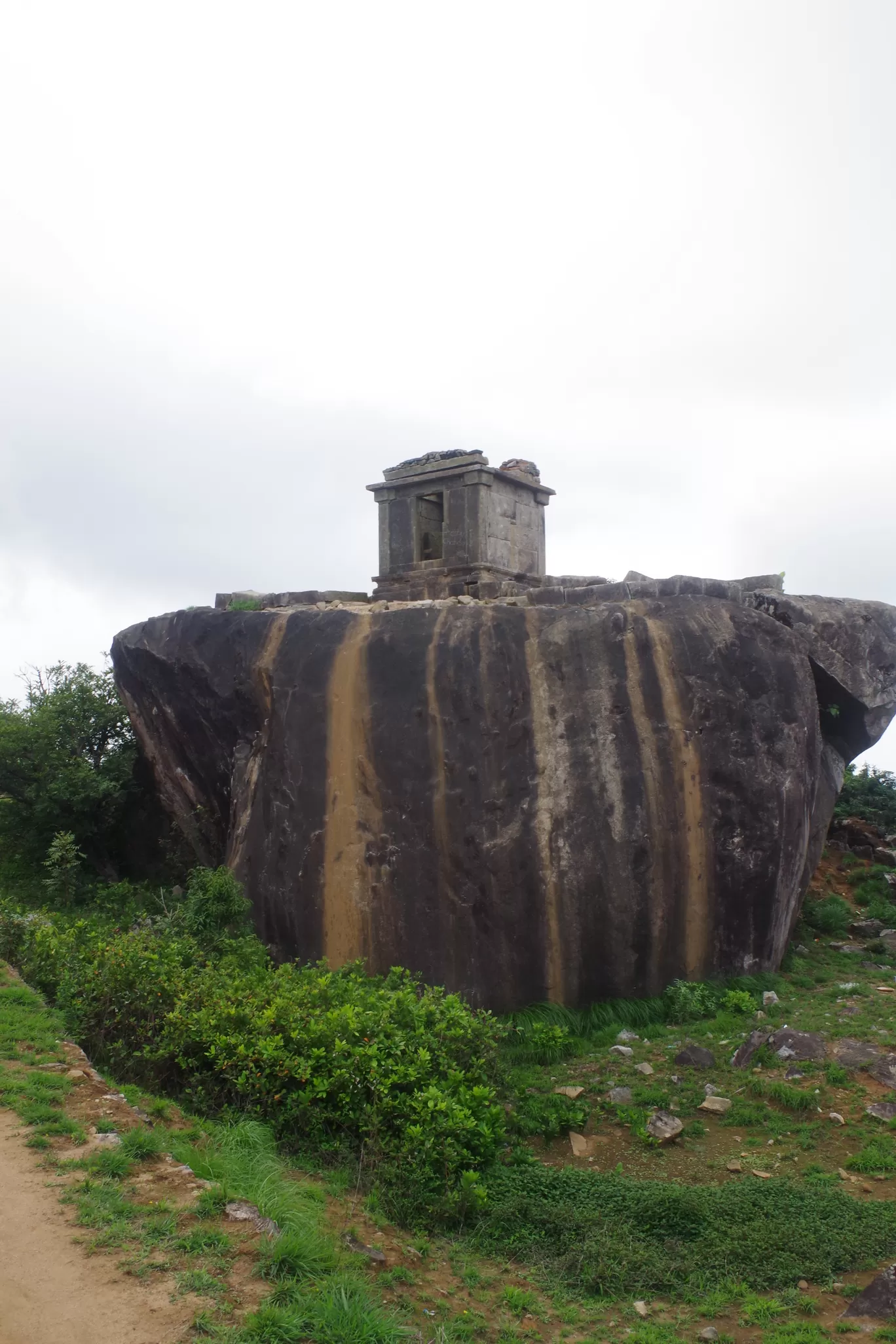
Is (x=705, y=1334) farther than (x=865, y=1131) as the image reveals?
No

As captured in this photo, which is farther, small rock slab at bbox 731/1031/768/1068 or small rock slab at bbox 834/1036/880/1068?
small rock slab at bbox 731/1031/768/1068

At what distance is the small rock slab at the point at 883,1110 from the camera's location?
6.45 m

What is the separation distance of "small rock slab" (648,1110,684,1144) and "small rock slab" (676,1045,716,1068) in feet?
2.66

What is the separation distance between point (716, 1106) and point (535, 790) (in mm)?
2850

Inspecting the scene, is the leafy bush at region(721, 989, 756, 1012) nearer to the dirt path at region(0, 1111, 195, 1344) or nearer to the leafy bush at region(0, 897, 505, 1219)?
the leafy bush at region(0, 897, 505, 1219)

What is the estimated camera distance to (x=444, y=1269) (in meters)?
5.08

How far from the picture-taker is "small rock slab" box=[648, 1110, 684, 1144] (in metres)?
6.49

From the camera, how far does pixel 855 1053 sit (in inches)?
287

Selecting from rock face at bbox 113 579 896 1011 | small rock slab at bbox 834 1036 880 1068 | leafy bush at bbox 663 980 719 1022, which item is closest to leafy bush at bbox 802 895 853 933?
rock face at bbox 113 579 896 1011

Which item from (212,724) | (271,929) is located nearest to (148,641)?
(212,724)

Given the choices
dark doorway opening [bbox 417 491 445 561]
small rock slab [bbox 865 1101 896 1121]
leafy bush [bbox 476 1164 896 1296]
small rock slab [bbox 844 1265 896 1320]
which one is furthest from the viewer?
dark doorway opening [bbox 417 491 445 561]

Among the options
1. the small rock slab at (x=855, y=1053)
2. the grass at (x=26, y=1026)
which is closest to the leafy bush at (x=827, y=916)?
the small rock slab at (x=855, y=1053)

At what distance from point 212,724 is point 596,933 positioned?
419cm

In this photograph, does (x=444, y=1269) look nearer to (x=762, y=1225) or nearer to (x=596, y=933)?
(x=762, y=1225)
